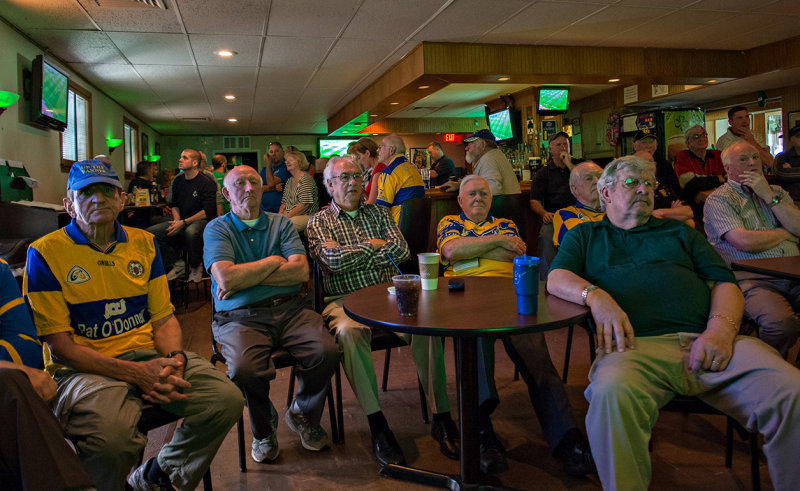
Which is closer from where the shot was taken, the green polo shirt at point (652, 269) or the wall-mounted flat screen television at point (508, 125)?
the green polo shirt at point (652, 269)

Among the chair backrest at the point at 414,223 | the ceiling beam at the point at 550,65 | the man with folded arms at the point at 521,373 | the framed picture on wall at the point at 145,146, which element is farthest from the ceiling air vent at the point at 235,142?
the man with folded arms at the point at 521,373

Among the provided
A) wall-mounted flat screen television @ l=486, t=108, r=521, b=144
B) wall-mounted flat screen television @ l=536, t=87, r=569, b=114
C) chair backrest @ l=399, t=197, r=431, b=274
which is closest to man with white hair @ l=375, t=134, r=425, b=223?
chair backrest @ l=399, t=197, r=431, b=274

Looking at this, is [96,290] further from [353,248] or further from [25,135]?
[25,135]

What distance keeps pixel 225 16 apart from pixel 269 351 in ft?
11.9

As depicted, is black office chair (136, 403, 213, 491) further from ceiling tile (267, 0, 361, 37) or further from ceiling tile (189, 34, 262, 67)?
ceiling tile (189, 34, 262, 67)

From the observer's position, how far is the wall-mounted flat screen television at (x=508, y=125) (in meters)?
9.07

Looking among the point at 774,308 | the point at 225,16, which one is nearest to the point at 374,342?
the point at 774,308

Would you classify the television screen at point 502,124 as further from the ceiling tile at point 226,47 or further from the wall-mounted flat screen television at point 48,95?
the wall-mounted flat screen television at point 48,95

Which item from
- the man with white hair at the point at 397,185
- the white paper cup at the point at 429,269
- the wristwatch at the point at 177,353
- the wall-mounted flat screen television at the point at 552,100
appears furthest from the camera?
the wall-mounted flat screen television at the point at 552,100

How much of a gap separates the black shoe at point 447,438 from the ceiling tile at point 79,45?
4861 mm

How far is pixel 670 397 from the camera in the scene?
67.2 inches

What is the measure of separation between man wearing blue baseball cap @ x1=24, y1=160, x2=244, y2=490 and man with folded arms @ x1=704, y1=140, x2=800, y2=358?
2.48 m

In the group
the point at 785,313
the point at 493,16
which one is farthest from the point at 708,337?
the point at 493,16

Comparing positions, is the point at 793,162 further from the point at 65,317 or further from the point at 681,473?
the point at 65,317
